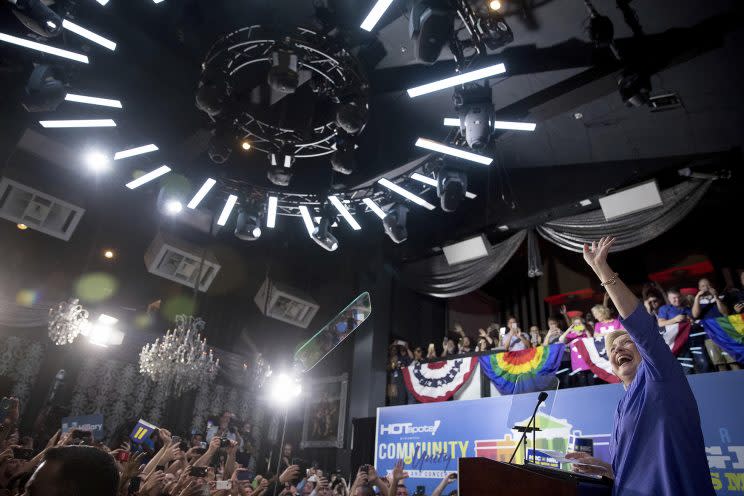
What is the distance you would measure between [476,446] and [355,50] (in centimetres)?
605

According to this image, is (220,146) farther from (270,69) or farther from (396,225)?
(396,225)

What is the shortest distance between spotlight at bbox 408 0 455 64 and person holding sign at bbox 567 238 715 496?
382cm

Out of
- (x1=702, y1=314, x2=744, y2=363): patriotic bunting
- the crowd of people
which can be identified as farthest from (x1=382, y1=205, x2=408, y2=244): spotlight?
(x1=702, y1=314, x2=744, y2=363): patriotic bunting

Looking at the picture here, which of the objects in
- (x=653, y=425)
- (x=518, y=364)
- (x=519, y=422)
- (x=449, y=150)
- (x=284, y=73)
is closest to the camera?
(x=653, y=425)

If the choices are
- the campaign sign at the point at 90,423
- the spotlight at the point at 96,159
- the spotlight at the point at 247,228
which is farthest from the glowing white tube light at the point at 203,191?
the campaign sign at the point at 90,423

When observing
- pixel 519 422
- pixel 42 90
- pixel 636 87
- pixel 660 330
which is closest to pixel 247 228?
pixel 42 90

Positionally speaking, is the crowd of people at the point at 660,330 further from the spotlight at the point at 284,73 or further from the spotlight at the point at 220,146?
the spotlight at the point at 220,146

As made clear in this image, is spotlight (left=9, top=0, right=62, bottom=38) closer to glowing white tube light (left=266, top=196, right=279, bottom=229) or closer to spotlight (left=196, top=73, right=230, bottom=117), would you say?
spotlight (left=196, top=73, right=230, bottom=117)

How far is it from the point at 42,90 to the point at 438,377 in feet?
24.6

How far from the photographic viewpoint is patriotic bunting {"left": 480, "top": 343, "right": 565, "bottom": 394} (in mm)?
7233

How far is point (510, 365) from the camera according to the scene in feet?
25.4

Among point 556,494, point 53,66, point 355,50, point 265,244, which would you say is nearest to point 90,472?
point 556,494

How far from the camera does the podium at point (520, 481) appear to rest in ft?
4.81

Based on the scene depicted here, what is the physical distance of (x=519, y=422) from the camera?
266 inches
